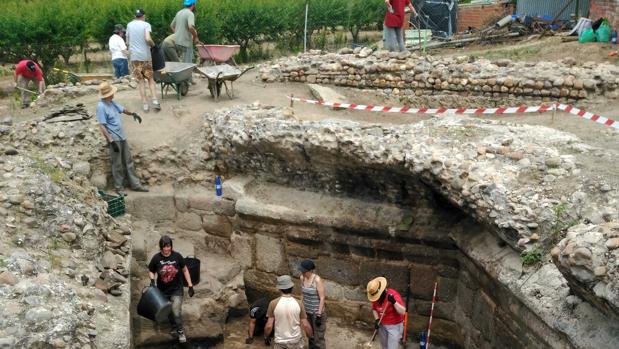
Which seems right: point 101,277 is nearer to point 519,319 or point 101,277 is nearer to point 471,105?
point 519,319

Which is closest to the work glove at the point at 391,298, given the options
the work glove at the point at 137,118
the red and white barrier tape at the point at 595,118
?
the red and white barrier tape at the point at 595,118

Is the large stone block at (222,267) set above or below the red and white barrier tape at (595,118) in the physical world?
below

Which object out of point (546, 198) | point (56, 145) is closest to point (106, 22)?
point (56, 145)

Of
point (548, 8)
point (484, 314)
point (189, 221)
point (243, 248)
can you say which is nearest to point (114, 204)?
point (189, 221)

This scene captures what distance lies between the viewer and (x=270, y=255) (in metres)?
8.20

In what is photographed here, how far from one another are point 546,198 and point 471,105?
181 inches

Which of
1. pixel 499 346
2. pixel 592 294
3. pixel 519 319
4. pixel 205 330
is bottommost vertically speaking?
pixel 205 330

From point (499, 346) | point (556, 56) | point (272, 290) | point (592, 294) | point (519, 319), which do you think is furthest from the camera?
point (556, 56)

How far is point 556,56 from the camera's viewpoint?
12336 millimetres

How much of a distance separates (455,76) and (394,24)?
1901 mm

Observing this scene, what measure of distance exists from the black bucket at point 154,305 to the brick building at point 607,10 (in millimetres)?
10769

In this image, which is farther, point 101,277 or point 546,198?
point 101,277

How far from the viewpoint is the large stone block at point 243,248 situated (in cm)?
833

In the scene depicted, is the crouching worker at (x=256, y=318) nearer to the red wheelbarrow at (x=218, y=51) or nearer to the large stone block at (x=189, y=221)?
the large stone block at (x=189, y=221)
